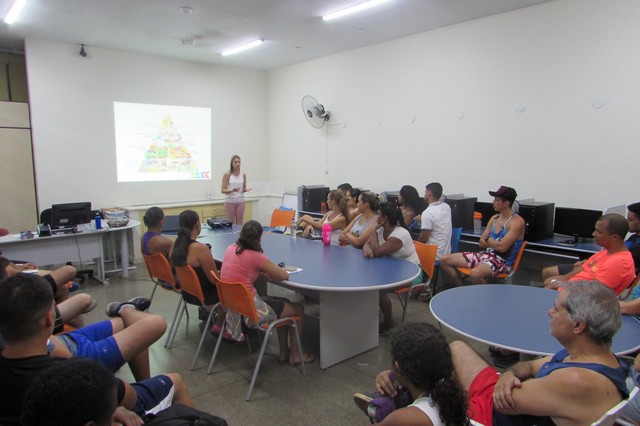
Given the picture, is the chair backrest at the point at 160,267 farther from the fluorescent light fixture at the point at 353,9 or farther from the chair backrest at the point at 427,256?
the fluorescent light fixture at the point at 353,9

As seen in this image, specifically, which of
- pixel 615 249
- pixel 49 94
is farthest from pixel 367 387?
pixel 49 94

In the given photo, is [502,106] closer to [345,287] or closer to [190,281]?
[345,287]

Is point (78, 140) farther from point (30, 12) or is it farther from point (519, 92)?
point (519, 92)

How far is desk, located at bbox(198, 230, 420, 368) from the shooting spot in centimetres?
280

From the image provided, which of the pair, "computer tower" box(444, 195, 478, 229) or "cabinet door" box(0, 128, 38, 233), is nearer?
"computer tower" box(444, 195, 478, 229)

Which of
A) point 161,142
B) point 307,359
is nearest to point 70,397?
point 307,359

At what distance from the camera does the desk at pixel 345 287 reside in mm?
2803

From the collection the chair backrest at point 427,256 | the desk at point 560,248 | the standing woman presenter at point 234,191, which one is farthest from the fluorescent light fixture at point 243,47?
the desk at point 560,248

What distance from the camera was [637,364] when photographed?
1.75m

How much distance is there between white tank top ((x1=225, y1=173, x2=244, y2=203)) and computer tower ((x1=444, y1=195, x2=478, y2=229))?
351 centimetres

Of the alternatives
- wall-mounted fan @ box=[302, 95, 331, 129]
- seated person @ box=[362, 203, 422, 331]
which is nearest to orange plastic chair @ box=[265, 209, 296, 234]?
wall-mounted fan @ box=[302, 95, 331, 129]

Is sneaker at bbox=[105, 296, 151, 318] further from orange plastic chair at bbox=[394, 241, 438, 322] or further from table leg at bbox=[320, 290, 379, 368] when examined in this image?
orange plastic chair at bbox=[394, 241, 438, 322]

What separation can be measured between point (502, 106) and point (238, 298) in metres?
3.88

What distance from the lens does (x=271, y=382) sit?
2.89 metres
